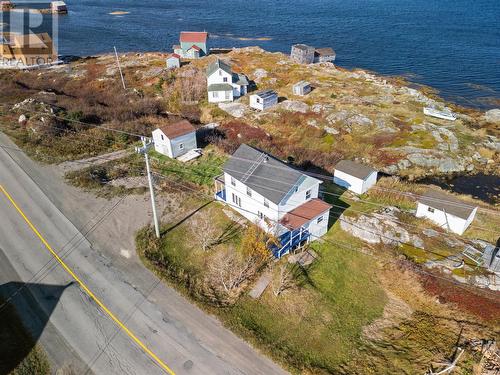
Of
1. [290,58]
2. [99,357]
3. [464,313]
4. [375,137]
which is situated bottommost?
[99,357]

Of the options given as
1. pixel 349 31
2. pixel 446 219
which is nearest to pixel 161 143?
pixel 446 219

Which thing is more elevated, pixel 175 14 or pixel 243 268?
pixel 175 14

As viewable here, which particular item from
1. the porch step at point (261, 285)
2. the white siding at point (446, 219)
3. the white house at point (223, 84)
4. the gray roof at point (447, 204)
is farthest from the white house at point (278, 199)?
the white house at point (223, 84)

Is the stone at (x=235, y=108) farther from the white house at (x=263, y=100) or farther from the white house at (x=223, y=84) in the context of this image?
the white house at (x=223, y=84)

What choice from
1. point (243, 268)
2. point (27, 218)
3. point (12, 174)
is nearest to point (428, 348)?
point (243, 268)

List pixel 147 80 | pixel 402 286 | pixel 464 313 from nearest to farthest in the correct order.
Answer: pixel 464 313, pixel 402 286, pixel 147 80

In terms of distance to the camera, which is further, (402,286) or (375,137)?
(375,137)

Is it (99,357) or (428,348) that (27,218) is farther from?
(428,348)
